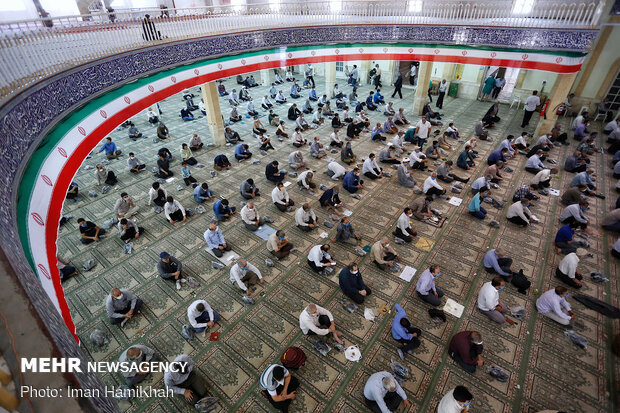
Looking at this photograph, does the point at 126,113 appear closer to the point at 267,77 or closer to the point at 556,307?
the point at 556,307

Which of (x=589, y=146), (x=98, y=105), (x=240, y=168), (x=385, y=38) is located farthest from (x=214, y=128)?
(x=589, y=146)

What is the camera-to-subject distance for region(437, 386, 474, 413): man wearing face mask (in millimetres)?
3449

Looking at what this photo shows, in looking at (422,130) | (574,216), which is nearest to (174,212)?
(422,130)

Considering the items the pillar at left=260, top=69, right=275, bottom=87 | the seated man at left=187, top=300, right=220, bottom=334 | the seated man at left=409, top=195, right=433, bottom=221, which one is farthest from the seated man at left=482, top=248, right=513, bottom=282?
the pillar at left=260, top=69, right=275, bottom=87

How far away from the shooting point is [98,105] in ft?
19.3

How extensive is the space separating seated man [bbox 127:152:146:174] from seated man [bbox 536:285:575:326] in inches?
402

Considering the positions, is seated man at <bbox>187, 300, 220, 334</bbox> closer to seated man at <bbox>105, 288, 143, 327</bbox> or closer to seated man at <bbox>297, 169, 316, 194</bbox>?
seated man at <bbox>105, 288, 143, 327</bbox>

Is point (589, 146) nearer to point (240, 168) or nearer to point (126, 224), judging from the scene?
point (240, 168)

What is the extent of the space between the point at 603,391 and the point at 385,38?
39.8 feet

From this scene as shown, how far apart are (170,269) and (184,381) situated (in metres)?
2.22

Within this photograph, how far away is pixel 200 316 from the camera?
491 cm

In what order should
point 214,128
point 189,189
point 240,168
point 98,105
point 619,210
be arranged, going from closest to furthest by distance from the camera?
point 98,105, point 619,210, point 189,189, point 240,168, point 214,128

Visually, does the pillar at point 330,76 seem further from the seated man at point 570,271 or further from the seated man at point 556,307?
the seated man at point 556,307

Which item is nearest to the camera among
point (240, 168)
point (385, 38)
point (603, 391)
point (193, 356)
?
point (603, 391)
